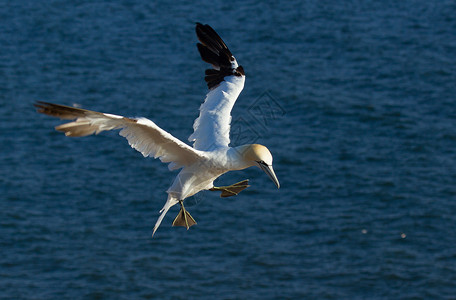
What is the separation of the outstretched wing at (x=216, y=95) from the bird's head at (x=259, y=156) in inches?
30.2

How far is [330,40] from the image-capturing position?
27.3 m

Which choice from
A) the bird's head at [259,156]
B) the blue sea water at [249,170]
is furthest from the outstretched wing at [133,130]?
the blue sea water at [249,170]

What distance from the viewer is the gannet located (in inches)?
349

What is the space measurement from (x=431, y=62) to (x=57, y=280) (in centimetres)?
1454

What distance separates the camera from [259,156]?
10117mm

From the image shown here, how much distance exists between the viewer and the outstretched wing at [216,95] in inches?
454

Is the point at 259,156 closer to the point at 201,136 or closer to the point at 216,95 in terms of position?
the point at 201,136

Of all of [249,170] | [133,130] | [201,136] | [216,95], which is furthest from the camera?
[249,170]

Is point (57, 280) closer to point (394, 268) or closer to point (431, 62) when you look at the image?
point (394, 268)

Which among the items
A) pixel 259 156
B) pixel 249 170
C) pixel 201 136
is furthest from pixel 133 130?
pixel 249 170

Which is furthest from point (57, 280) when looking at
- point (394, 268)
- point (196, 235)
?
point (394, 268)

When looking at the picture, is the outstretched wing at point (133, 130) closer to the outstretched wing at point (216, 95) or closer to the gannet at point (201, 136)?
the gannet at point (201, 136)

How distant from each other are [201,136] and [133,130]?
78.4 inches

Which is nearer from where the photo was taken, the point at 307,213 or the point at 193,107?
the point at 307,213
